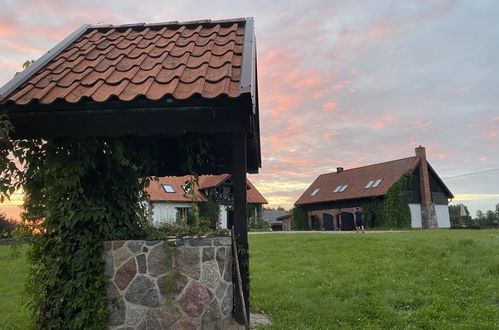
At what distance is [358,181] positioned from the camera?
3388cm

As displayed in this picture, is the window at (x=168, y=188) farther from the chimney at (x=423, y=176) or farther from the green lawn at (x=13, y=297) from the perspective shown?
the chimney at (x=423, y=176)

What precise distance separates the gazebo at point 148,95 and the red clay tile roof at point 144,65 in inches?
0.4

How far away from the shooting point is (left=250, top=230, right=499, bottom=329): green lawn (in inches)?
233

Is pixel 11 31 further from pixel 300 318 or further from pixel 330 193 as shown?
pixel 330 193

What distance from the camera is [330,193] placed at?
35094 mm

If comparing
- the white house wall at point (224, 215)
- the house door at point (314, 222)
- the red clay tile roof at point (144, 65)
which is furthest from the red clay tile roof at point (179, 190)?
the red clay tile roof at point (144, 65)

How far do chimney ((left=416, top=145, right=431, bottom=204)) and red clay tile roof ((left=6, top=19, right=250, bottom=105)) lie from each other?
29.5 metres

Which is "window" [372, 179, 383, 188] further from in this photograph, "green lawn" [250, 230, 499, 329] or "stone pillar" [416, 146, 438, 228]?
"green lawn" [250, 230, 499, 329]

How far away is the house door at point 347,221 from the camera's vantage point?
32.4 meters

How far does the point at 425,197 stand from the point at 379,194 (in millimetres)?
4337

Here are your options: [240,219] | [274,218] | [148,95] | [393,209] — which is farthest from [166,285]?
[274,218]

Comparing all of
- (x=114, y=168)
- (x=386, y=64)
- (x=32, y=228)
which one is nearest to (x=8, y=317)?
(x=32, y=228)

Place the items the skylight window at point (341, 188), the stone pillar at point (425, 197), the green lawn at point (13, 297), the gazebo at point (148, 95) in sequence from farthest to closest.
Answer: the skylight window at point (341, 188)
the stone pillar at point (425, 197)
the green lawn at point (13, 297)
the gazebo at point (148, 95)

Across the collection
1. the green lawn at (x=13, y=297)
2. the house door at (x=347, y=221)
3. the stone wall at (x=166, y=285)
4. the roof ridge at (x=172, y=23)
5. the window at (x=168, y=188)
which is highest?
the window at (x=168, y=188)
